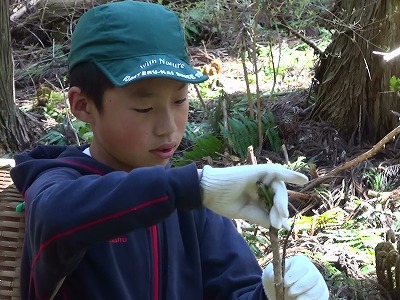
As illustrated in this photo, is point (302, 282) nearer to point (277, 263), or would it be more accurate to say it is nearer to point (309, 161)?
A: point (277, 263)

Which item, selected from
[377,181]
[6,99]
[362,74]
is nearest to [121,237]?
[377,181]

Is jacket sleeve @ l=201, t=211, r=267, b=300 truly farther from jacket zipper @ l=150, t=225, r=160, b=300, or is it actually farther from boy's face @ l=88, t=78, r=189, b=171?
boy's face @ l=88, t=78, r=189, b=171

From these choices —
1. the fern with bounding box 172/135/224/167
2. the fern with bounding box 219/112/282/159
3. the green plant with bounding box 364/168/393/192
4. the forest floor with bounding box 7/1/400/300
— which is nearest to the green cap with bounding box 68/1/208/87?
the forest floor with bounding box 7/1/400/300

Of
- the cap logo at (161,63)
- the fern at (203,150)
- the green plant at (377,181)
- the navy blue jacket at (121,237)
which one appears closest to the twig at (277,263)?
the navy blue jacket at (121,237)

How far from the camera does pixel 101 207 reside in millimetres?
1528

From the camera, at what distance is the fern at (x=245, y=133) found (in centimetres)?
513

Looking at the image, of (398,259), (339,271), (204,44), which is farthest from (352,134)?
(204,44)

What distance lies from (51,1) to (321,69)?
14.0 feet

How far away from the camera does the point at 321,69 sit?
556 centimetres

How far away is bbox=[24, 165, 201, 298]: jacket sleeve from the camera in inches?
59.6

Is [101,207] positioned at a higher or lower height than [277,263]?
higher

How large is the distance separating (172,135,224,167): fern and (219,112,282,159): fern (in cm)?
9

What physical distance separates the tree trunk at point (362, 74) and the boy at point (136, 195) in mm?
3209

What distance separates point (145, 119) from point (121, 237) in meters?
Result: 0.31
